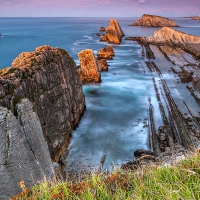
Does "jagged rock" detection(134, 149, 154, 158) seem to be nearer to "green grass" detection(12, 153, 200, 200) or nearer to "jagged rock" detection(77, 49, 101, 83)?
"green grass" detection(12, 153, 200, 200)

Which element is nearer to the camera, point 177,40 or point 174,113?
point 174,113

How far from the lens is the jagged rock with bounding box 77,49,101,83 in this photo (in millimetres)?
33562

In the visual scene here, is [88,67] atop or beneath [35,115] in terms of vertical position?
beneath

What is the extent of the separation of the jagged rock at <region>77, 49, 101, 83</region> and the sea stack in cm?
1230

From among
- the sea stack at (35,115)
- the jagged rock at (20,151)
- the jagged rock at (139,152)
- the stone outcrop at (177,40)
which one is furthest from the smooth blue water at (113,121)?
the stone outcrop at (177,40)

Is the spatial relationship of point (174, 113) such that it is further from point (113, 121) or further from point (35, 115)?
point (35, 115)

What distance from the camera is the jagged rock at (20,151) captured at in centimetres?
951

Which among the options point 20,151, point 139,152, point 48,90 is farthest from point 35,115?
point 139,152

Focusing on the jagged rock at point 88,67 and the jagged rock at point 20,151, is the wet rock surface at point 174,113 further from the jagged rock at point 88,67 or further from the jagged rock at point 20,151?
the jagged rock at point 88,67

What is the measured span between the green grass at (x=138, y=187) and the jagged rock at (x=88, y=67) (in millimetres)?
29578

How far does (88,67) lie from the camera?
33594mm

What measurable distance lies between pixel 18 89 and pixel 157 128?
1282cm

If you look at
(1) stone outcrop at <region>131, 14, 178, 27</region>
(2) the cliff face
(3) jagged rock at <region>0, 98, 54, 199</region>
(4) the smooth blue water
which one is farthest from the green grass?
(1) stone outcrop at <region>131, 14, 178, 27</region>

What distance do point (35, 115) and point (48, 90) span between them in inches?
170
